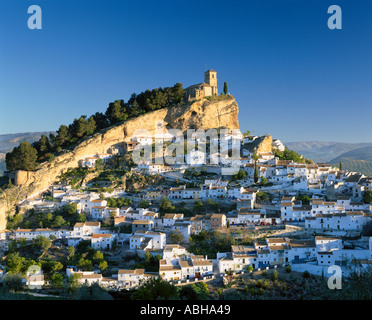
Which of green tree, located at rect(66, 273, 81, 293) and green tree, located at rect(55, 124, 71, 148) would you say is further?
green tree, located at rect(55, 124, 71, 148)

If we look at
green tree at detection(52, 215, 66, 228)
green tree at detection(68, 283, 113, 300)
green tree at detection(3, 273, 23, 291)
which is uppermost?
green tree at detection(52, 215, 66, 228)

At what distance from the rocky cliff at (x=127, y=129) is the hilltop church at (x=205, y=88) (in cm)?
110

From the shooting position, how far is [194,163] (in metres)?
32.2

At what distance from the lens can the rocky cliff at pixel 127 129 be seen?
94.4 feet

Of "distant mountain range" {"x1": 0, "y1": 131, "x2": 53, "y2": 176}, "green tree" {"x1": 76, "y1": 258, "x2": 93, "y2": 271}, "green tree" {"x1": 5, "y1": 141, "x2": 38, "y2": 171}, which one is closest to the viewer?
"green tree" {"x1": 76, "y1": 258, "x2": 93, "y2": 271}

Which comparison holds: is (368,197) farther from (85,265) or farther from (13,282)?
(13,282)

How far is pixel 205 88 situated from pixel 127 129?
9722 millimetres

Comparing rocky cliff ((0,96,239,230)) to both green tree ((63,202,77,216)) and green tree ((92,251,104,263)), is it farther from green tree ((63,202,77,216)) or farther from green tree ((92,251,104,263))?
green tree ((92,251,104,263))

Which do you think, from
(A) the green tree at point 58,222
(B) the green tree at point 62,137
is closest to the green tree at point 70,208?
(A) the green tree at point 58,222

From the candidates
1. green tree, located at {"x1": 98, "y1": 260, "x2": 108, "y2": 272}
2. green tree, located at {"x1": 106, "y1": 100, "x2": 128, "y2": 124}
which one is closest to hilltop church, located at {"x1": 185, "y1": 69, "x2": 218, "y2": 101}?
green tree, located at {"x1": 106, "y1": 100, "x2": 128, "y2": 124}

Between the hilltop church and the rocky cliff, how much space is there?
1.10m

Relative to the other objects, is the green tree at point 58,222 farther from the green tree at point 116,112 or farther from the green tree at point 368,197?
the green tree at point 368,197

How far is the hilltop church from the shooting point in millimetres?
39094
